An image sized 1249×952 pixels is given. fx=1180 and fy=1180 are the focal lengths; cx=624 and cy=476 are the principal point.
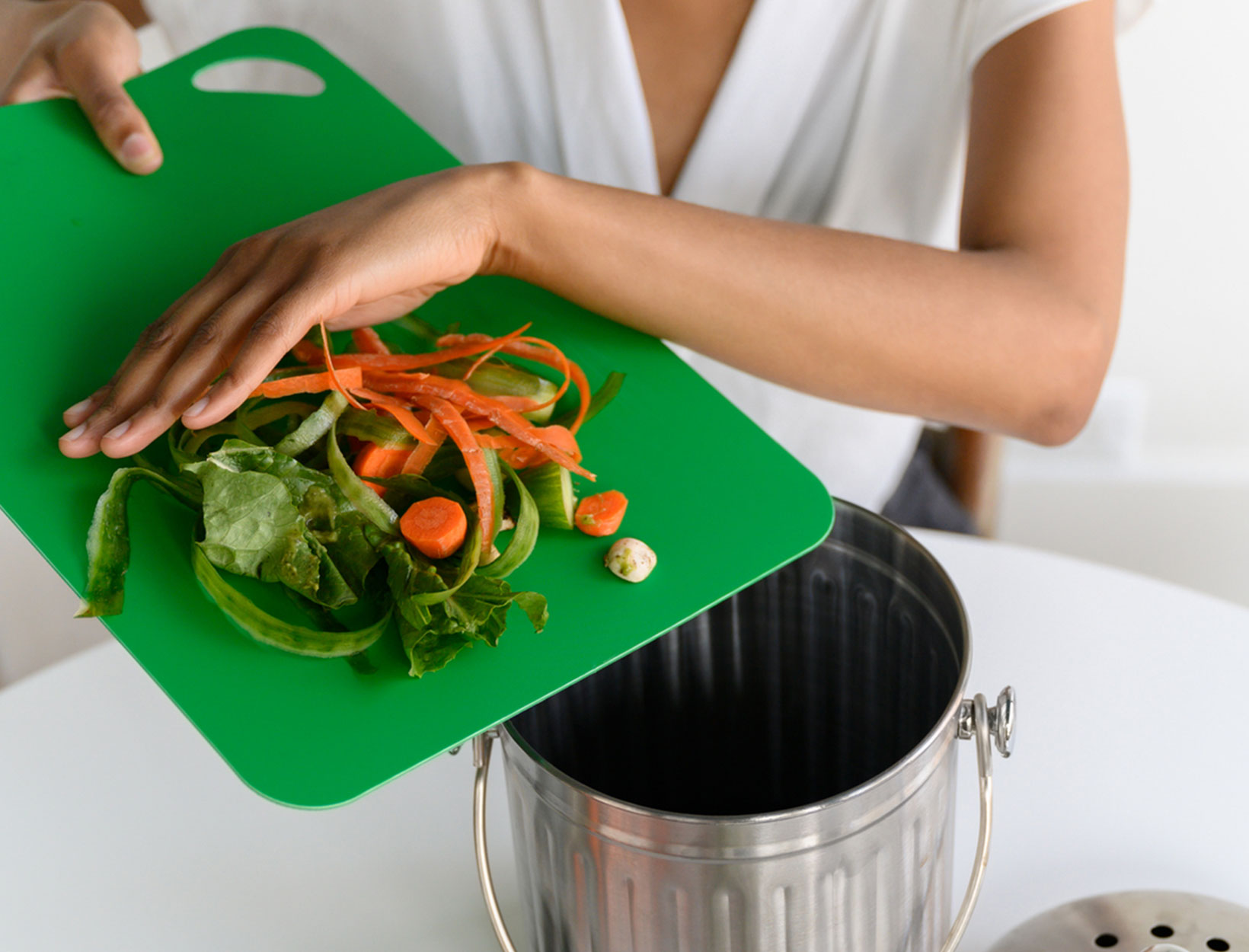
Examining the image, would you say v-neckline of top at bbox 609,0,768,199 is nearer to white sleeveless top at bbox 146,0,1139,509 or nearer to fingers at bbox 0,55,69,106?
white sleeveless top at bbox 146,0,1139,509

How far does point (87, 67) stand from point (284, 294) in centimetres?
43

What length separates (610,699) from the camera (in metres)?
0.72

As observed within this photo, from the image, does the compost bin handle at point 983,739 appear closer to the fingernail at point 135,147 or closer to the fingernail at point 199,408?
the fingernail at point 199,408

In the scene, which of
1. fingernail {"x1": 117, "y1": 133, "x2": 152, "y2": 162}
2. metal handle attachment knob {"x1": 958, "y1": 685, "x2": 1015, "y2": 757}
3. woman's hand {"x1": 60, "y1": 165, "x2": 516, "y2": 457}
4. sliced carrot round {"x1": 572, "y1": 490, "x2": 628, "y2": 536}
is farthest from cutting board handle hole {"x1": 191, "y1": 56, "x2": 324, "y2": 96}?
metal handle attachment knob {"x1": 958, "y1": 685, "x2": 1015, "y2": 757}

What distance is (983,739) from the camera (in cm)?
58

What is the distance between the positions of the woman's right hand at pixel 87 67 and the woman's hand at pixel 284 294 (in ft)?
0.70

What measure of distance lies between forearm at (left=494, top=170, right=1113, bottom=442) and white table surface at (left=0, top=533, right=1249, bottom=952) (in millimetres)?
182

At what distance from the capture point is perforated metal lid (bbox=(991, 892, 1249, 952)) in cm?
67

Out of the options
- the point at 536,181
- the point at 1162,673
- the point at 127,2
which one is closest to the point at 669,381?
the point at 536,181

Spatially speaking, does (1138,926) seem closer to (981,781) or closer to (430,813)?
(981,781)

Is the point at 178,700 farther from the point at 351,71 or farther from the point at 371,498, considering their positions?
the point at 351,71

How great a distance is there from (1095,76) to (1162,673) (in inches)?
19.3

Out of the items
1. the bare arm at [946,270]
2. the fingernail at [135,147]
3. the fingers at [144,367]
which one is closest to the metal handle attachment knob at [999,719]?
the bare arm at [946,270]

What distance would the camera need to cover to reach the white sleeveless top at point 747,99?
43.3 inches
